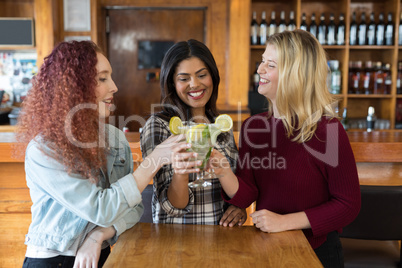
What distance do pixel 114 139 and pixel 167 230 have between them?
400 mm

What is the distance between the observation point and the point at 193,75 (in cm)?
153

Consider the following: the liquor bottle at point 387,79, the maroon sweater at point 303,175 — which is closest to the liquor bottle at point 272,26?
the liquor bottle at point 387,79

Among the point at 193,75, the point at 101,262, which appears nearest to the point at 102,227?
the point at 101,262

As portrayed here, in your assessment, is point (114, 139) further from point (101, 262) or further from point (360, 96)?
point (360, 96)

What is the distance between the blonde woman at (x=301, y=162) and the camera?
1.32 m

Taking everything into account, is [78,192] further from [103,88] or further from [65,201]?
[103,88]

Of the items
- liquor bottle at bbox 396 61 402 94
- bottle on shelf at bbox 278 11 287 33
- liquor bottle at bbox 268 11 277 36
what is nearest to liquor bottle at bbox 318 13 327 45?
bottle on shelf at bbox 278 11 287 33

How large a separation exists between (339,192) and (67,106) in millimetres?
894

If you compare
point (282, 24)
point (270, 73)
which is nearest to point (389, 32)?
point (282, 24)

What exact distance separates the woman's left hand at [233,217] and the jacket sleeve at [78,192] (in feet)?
1.11

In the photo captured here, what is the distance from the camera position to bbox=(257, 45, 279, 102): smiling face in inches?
55.2

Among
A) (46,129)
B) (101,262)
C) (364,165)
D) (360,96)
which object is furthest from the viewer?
(360,96)

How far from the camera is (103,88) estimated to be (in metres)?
1.30

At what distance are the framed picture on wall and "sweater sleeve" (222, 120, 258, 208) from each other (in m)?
3.53
